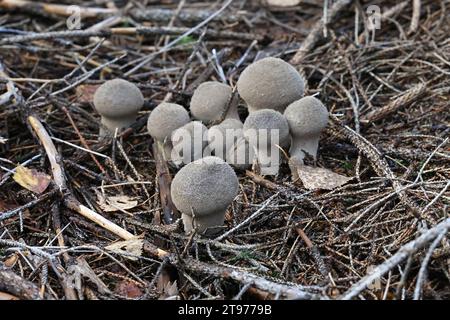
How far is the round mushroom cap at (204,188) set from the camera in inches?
90.3

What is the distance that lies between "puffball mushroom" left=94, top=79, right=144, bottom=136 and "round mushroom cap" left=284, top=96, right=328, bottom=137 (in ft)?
3.16

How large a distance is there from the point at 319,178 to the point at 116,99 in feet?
4.20

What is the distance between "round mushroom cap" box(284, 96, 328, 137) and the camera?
2771 mm

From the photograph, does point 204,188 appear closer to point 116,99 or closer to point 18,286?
point 18,286

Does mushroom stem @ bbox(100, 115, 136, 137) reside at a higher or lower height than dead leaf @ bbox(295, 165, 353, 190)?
lower

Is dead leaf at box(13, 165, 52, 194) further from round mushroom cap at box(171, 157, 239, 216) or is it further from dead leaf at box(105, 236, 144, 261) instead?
round mushroom cap at box(171, 157, 239, 216)

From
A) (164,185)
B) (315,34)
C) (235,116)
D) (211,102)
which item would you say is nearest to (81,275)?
(164,185)

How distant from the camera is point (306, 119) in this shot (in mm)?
2773

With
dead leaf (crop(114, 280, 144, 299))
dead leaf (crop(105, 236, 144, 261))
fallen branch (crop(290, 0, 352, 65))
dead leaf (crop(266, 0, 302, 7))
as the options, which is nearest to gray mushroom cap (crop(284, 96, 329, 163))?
fallen branch (crop(290, 0, 352, 65))

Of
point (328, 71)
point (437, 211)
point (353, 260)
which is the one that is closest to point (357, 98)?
point (328, 71)

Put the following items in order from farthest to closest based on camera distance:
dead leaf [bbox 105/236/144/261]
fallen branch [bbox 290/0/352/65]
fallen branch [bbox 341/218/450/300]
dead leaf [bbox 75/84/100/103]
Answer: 1. fallen branch [bbox 290/0/352/65]
2. dead leaf [bbox 75/84/100/103]
3. dead leaf [bbox 105/236/144/261]
4. fallen branch [bbox 341/218/450/300]

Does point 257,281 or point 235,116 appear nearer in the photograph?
point 257,281

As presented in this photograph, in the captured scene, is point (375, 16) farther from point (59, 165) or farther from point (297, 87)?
point (59, 165)

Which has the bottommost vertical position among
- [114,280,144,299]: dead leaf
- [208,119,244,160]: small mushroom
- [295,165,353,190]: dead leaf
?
[114,280,144,299]: dead leaf
